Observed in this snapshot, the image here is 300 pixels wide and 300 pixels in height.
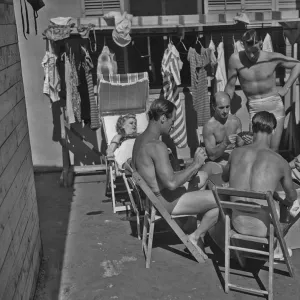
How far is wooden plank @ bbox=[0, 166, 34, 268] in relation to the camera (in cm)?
323

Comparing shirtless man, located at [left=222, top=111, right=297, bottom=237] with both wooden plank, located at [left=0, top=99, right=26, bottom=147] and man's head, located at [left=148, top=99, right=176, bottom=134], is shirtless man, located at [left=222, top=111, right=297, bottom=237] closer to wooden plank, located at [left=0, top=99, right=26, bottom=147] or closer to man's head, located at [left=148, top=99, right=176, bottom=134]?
man's head, located at [left=148, top=99, right=176, bottom=134]

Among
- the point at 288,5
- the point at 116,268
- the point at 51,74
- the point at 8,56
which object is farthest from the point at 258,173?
the point at 288,5

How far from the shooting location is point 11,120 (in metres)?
3.94

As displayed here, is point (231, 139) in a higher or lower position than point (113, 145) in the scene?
higher

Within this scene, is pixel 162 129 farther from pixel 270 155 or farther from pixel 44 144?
pixel 44 144

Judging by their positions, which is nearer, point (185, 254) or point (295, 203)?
point (295, 203)

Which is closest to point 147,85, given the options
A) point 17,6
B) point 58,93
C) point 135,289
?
point 58,93

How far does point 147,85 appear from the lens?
7.73 metres

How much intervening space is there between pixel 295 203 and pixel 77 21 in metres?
4.34

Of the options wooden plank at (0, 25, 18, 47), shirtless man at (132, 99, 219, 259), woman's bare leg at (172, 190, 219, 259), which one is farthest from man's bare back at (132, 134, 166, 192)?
wooden plank at (0, 25, 18, 47)

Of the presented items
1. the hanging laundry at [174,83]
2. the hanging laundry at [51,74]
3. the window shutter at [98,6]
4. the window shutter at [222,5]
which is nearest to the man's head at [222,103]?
the hanging laundry at [174,83]

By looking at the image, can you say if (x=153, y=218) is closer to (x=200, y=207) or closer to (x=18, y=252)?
(x=200, y=207)

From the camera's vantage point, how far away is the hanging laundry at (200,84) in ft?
24.9

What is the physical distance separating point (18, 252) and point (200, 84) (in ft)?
15.8
